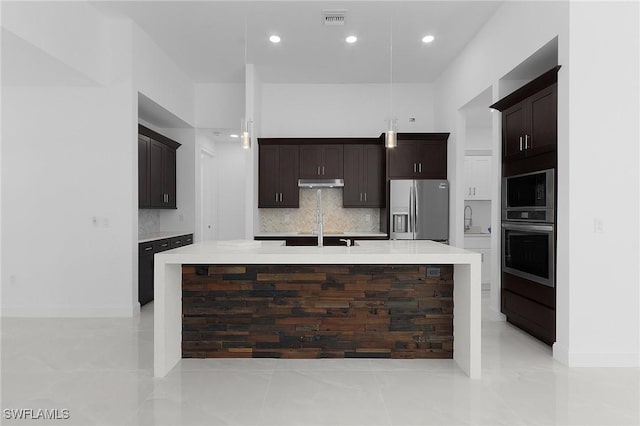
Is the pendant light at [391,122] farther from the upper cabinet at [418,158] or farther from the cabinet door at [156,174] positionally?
the cabinet door at [156,174]

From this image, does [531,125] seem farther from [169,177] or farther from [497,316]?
[169,177]

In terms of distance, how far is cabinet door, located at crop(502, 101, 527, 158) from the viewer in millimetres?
4012

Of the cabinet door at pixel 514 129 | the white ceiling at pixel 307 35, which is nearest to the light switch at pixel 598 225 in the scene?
the cabinet door at pixel 514 129

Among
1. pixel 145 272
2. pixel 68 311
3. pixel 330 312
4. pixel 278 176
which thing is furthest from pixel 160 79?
pixel 330 312

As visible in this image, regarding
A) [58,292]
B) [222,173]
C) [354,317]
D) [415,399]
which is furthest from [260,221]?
[415,399]

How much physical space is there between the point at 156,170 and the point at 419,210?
156 inches

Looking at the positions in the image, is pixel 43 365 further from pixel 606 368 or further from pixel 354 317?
pixel 606 368

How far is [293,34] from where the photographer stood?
502cm

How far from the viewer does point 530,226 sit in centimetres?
384

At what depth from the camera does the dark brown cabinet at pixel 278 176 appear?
6582mm

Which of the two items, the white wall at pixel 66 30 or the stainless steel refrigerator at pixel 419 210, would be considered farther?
the stainless steel refrigerator at pixel 419 210

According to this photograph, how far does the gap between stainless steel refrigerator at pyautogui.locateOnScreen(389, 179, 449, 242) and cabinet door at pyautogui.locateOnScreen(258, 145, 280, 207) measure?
1870 mm

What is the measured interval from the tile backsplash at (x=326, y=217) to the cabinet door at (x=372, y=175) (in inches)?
14.1

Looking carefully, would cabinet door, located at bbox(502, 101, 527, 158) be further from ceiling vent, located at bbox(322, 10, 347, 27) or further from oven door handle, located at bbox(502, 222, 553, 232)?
ceiling vent, located at bbox(322, 10, 347, 27)
